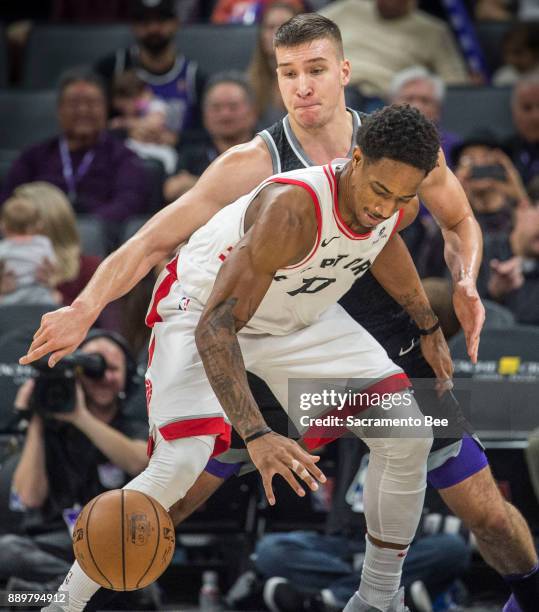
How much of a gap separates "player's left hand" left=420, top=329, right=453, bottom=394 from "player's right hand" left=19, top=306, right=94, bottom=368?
1227mm

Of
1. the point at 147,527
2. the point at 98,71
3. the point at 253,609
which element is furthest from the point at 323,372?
the point at 98,71

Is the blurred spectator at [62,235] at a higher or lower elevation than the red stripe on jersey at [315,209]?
lower

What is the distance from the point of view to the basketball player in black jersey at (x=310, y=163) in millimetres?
4355

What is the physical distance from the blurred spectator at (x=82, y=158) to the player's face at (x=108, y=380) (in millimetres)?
1819

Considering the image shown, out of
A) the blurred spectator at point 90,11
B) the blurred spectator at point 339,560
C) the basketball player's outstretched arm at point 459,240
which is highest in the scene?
the blurred spectator at point 90,11

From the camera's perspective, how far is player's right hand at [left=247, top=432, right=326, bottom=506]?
3592 millimetres

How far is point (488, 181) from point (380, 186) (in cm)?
311

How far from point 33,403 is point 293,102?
1.78m

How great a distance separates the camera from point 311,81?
14.5 ft

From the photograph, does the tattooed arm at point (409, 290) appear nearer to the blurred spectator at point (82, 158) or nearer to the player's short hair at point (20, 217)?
the player's short hair at point (20, 217)

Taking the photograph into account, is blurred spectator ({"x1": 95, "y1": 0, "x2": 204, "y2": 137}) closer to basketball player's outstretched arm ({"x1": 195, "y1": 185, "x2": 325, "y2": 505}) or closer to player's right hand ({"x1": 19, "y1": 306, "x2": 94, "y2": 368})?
player's right hand ({"x1": 19, "y1": 306, "x2": 94, "y2": 368})

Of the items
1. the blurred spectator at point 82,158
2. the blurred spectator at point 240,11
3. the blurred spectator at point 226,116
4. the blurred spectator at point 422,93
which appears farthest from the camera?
the blurred spectator at point 240,11

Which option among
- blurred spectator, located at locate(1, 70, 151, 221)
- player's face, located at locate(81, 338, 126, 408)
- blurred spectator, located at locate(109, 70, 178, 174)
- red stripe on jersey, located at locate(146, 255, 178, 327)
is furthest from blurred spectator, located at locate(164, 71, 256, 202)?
red stripe on jersey, located at locate(146, 255, 178, 327)

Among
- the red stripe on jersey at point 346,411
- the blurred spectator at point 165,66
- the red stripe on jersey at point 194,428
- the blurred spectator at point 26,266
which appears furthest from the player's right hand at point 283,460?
the blurred spectator at point 165,66
